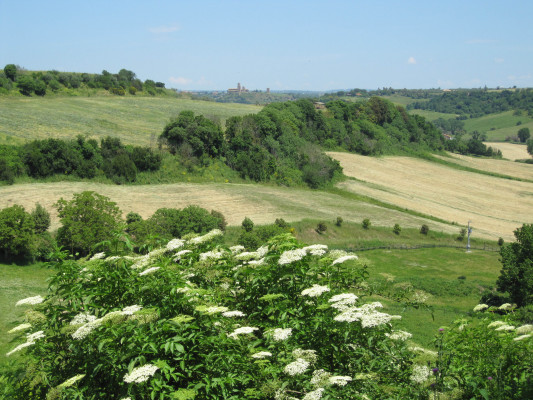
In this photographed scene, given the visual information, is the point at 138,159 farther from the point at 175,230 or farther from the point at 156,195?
the point at 175,230

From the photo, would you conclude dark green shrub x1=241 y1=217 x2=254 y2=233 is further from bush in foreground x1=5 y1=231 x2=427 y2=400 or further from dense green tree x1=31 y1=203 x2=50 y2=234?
bush in foreground x1=5 y1=231 x2=427 y2=400

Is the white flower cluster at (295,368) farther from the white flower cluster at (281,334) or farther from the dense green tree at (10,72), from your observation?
the dense green tree at (10,72)

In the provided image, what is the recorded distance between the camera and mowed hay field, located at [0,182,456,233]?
43.1m

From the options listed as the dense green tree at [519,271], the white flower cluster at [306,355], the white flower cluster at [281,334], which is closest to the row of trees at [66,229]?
the white flower cluster at [281,334]

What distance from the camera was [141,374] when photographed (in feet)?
18.1

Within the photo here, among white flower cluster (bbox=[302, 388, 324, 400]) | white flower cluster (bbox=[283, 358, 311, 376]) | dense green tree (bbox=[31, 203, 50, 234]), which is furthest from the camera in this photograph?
dense green tree (bbox=[31, 203, 50, 234])

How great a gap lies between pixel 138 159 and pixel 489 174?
7310 centimetres

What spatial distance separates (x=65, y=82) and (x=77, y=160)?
50.7m

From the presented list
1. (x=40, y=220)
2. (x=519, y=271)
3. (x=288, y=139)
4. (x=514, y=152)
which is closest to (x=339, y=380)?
(x=519, y=271)

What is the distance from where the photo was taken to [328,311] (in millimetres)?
7137

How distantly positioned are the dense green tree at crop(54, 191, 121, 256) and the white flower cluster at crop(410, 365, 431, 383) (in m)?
27.5

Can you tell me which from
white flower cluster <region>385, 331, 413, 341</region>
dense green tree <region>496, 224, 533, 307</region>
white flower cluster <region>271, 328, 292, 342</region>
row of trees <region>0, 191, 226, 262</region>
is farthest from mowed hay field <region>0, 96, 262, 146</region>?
white flower cluster <region>385, 331, 413, 341</region>

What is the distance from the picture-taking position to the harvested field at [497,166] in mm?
A: 97000

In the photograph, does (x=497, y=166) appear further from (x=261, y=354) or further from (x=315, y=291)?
(x=261, y=354)
